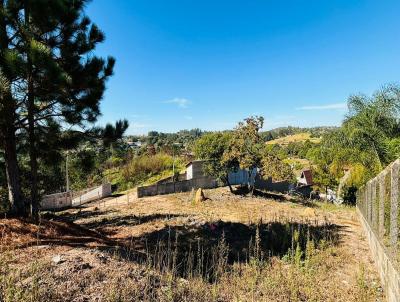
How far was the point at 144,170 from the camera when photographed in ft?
134

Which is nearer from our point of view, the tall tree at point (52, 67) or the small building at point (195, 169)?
the tall tree at point (52, 67)

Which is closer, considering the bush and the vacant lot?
the vacant lot

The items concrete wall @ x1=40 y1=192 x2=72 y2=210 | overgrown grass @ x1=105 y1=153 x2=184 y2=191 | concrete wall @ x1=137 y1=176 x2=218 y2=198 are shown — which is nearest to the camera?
concrete wall @ x1=40 y1=192 x2=72 y2=210

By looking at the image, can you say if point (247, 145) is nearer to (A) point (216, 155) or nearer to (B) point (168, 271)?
(A) point (216, 155)

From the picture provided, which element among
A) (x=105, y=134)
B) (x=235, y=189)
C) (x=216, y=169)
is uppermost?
(x=105, y=134)

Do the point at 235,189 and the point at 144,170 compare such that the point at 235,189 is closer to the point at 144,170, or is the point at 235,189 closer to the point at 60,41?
the point at 144,170

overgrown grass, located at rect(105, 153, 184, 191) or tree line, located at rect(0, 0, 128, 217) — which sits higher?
tree line, located at rect(0, 0, 128, 217)

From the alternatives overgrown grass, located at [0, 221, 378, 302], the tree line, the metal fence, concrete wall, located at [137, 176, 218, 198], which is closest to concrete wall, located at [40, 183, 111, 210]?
concrete wall, located at [137, 176, 218, 198]

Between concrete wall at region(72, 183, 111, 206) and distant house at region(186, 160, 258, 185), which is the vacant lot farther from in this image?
distant house at region(186, 160, 258, 185)

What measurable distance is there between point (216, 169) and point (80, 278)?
21.7 m

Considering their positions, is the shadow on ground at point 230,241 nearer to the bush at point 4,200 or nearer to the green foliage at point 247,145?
the bush at point 4,200

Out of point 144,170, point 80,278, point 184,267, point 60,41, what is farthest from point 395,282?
point 144,170

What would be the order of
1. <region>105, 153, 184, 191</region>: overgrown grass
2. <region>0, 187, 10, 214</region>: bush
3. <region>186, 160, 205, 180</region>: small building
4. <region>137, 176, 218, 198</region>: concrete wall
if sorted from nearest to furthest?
<region>0, 187, 10, 214</region>: bush → <region>137, 176, 218, 198</region>: concrete wall → <region>186, 160, 205, 180</region>: small building → <region>105, 153, 184, 191</region>: overgrown grass

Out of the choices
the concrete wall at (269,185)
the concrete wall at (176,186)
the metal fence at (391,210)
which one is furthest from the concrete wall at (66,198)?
the metal fence at (391,210)
